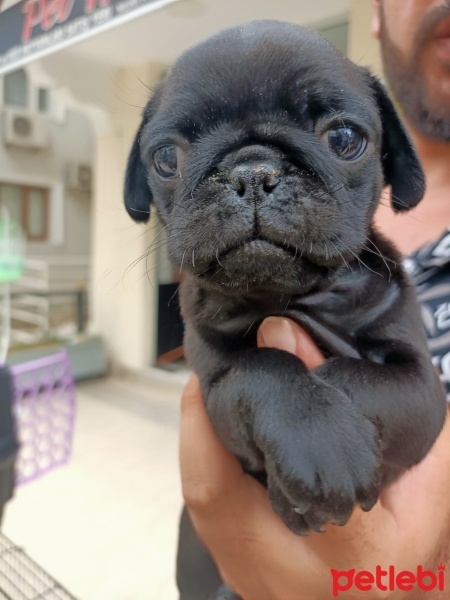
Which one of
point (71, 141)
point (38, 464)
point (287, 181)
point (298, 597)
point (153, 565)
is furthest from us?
point (71, 141)

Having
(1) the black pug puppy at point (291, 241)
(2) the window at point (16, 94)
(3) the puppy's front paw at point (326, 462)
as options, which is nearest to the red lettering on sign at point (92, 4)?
(1) the black pug puppy at point (291, 241)

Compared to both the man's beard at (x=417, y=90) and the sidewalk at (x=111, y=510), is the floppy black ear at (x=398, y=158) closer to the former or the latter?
the man's beard at (x=417, y=90)

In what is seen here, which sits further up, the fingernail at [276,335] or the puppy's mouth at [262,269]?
the puppy's mouth at [262,269]

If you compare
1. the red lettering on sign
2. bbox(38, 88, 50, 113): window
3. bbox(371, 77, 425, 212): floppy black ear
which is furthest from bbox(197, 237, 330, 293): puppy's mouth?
bbox(38, 88, 50, 113): window

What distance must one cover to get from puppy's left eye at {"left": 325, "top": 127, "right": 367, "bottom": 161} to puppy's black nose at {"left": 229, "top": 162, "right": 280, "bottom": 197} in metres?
0.13

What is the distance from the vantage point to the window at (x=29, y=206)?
17.7 ft

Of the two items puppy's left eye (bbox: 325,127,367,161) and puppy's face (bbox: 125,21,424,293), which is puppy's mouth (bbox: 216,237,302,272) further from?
puppy's left eye (bbox: 325,127,367,161)

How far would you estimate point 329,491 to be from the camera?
0.58 meters

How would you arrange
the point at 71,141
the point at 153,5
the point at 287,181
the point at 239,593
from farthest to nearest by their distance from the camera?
the point at 71,141 → the point at 153,5 → the point at 239,593 → the point at 287,181

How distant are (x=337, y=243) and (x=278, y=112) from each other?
0.56 ft

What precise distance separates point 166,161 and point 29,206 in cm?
533

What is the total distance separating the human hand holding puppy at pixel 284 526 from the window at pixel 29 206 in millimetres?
4949

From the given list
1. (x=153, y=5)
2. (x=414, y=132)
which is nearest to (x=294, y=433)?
(x=414, y=132)

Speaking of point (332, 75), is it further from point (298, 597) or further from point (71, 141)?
point (71, 141)
